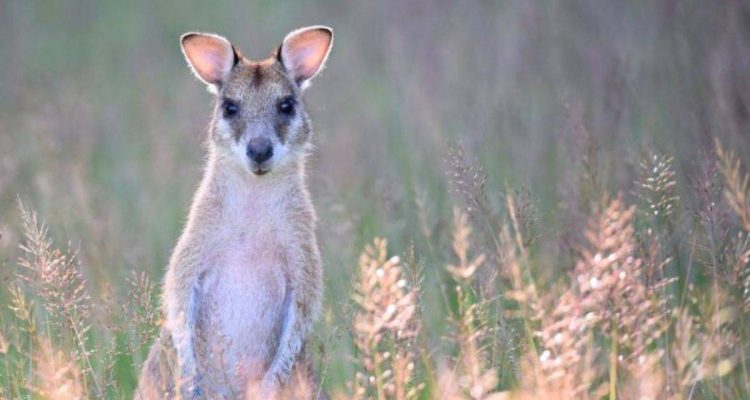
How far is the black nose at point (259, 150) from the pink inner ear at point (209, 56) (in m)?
0.69

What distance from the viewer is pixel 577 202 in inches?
295

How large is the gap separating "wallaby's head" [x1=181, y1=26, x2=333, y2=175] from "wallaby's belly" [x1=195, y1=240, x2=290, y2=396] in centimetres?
43

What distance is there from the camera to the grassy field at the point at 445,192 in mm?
5078

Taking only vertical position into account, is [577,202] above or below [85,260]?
above

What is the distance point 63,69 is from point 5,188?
553 centimetres

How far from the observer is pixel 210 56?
7.27 meters

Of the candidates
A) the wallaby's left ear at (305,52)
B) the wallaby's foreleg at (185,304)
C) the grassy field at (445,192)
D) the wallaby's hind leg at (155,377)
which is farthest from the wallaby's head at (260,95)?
the wallaby's hind leg at (155,377)

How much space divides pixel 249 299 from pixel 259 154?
0.69 m

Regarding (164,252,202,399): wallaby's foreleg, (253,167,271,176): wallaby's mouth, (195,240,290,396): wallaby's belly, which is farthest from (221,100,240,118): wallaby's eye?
(164,252,202,399): wallaby's foreleg

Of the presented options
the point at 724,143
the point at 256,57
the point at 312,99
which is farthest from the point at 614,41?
the point at 256,57

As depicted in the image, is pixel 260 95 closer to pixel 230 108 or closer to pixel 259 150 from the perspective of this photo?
pixel 230 108

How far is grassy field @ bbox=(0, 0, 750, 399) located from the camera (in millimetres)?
5078

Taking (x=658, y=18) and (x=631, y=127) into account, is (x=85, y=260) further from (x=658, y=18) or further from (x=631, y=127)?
(x=658, y=18)

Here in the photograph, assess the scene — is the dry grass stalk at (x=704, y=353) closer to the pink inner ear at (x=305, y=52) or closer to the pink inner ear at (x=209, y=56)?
the pink inner ear at (x=305, y=52)
